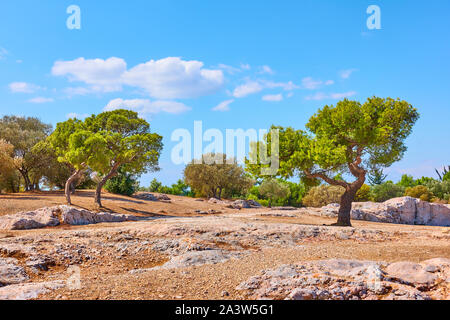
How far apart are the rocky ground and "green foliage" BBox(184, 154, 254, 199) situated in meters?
43.4

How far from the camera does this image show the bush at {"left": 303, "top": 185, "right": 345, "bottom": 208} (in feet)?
183

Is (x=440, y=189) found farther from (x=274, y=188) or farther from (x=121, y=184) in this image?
(x=121, y=184)

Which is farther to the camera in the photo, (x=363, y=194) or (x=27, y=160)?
→ (x=363, y=194)

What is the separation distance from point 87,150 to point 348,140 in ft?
70.0

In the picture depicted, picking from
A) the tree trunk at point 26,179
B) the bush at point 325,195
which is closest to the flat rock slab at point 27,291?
the tree trunk at point 26,179

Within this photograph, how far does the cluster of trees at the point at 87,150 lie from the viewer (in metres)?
29.3

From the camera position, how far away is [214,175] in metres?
58.2

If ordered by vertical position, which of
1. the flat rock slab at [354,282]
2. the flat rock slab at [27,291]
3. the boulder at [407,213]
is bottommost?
the boulder at [407,213]

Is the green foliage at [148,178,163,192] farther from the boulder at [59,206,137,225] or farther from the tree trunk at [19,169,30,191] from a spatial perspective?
the boulder at [59,206,137,225]

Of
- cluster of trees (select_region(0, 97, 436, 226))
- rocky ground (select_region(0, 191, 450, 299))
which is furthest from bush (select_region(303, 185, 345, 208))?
rocky ground (select_region(0, 191, 450, 299))

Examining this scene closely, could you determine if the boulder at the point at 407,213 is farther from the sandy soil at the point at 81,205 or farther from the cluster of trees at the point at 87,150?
the cluster of trees at the point at 87,150

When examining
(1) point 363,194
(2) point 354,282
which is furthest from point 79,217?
(1) point 363,194


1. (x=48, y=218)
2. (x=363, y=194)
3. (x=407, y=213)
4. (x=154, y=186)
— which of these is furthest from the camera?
(x=154, y=186)

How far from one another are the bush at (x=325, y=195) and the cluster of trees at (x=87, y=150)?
32.0 meters
